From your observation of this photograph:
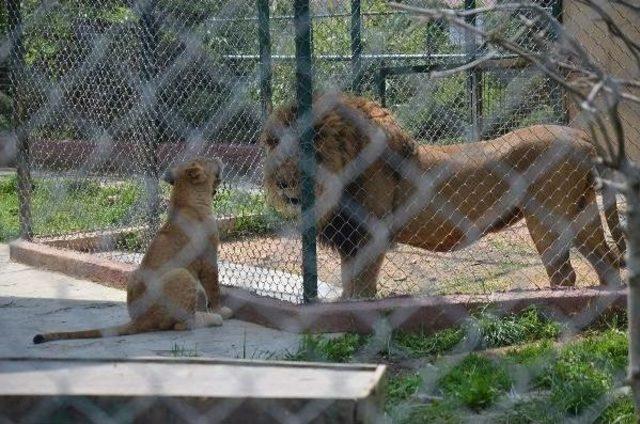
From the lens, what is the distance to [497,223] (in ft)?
19.0

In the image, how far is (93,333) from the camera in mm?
4754

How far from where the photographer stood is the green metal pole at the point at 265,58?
6219 mm

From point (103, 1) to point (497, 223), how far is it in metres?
2.96

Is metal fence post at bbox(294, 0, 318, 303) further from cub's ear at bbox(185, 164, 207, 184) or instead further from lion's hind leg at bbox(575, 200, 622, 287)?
lion's hind leg at bbox(575, 200, 622, 287)

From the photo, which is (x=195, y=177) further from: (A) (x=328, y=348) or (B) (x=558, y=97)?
(B) (x=558, y=97)

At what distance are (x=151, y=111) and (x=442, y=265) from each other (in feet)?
6.77

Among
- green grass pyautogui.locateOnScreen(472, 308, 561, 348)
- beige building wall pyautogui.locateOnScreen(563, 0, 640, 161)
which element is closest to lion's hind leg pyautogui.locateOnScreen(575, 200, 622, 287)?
green grass pyautogui.locateOnScreen(472, 308, 561, 348)

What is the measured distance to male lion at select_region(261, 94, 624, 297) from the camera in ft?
17.7

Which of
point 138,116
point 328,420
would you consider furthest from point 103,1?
point 328,420

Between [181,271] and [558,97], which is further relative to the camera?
[558,97]

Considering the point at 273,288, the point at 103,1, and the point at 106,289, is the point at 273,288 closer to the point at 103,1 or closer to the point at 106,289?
the point at 106,289

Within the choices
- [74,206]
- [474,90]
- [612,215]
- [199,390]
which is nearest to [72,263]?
[74,206]

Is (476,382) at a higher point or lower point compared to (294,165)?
lower

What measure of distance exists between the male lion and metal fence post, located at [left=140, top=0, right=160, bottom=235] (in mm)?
1271
